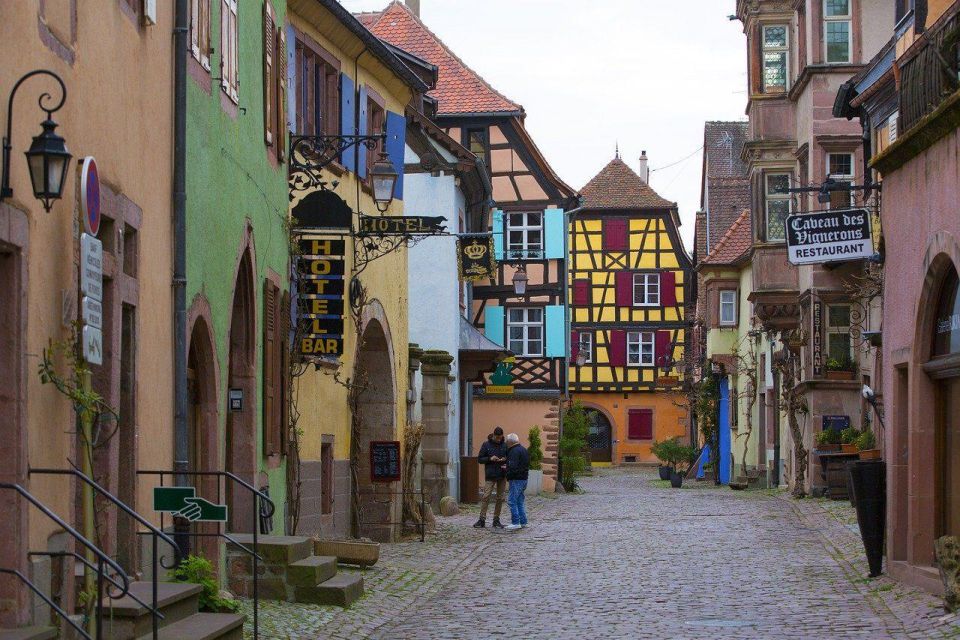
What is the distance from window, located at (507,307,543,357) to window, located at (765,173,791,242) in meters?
11.7

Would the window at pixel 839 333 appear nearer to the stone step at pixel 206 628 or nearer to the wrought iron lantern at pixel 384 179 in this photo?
the wrought iron lantern at pixel 384 179

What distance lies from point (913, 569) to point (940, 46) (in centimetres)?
480

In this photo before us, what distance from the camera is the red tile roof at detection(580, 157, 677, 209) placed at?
6788cm

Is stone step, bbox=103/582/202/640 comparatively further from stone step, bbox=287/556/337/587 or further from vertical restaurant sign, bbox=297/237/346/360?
vertical restaurant sign, bbox=297/237/346/360

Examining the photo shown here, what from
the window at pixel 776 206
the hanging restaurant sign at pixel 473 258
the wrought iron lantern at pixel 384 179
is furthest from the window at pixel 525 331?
the wrought iron lantern at pixel 384 179

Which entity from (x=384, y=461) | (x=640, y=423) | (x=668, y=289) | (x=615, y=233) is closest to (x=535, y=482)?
(x=384, y=461)

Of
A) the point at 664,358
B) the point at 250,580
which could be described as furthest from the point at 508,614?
the point at 664,358

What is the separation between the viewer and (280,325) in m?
17.7

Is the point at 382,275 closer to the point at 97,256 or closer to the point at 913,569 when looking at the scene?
the point at 913,569

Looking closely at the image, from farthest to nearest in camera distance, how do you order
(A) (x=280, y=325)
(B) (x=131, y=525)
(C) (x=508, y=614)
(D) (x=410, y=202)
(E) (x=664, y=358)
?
(E) (x=664, y=358)
(D) (x=410, y=202)
(A) (x=280, y=325)
(C) (x=508, y=614)
(B) (x=131, y=525)

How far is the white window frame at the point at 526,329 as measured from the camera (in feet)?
151

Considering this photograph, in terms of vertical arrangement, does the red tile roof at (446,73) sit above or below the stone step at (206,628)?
above

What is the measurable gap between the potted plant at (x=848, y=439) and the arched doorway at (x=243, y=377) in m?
18.2

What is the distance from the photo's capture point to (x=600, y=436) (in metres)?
72.2
